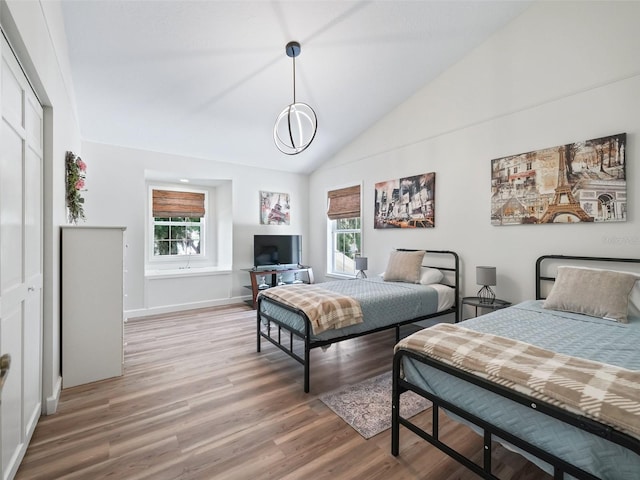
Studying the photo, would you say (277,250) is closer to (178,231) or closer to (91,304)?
(178,231)

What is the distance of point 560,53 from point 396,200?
7.62 ft

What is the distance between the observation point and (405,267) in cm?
387

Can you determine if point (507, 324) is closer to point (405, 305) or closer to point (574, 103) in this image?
point (405, 305)

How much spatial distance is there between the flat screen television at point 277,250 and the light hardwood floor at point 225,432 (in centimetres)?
251

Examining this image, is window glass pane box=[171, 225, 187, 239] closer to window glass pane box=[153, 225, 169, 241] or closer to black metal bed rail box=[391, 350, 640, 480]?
window glass pane box=[153, 225, 169, 241]

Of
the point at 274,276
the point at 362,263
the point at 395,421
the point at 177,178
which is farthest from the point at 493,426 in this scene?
the point at 177,178

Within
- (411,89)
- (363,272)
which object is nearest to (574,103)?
(411,89)

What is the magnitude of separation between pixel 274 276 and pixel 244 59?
3.54m

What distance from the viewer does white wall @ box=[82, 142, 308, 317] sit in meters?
4.42

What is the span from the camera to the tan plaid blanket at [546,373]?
1068mm

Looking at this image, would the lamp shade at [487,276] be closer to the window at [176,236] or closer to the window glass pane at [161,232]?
the window at [176,236]

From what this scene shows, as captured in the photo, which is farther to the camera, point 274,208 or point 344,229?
point 274,208

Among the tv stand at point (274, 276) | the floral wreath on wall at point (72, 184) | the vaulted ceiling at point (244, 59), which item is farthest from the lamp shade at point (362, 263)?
the floral wreath on wall at point (72, 184)

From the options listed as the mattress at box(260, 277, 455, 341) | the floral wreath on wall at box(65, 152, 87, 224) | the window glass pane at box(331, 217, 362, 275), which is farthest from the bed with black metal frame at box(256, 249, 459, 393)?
the floral wreath on wall at box(65, 152, 87, 224)
